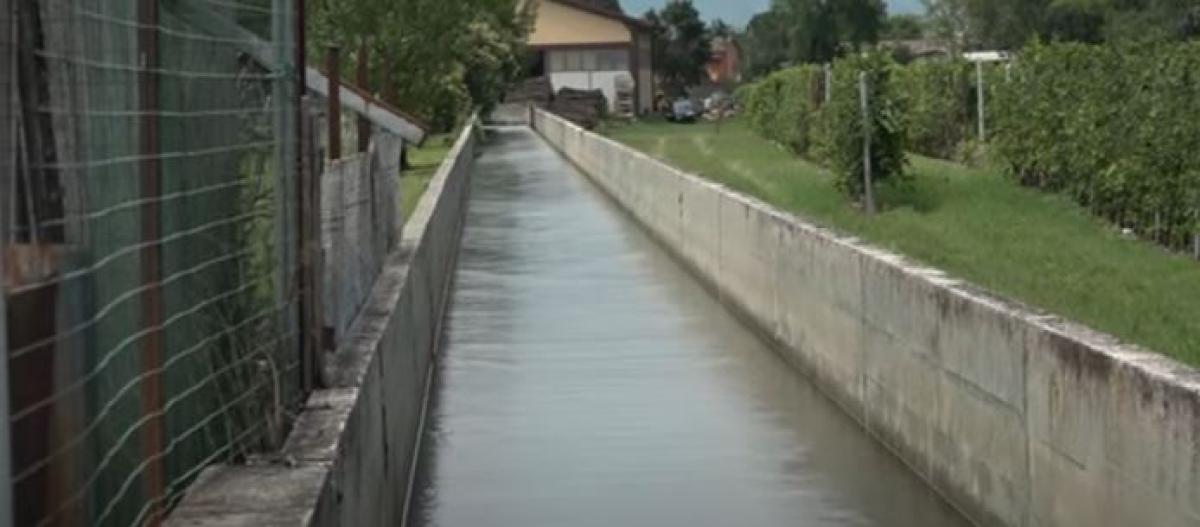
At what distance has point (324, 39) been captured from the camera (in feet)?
122

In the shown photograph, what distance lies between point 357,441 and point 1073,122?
15.1m

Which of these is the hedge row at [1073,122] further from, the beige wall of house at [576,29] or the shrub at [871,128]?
the beige wall of house at [576,29]

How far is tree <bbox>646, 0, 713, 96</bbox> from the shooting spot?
136m

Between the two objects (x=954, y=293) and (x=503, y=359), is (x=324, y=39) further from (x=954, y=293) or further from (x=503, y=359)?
(x=954, y=293)

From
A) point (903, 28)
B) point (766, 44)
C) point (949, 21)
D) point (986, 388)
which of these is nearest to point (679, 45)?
point (903, 28)

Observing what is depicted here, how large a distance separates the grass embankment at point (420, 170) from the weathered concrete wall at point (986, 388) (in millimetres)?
7641

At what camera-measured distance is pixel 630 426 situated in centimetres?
1317

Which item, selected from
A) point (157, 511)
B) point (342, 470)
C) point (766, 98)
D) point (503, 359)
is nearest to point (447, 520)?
point (342, 470)

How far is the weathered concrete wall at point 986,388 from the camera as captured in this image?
7.30 m

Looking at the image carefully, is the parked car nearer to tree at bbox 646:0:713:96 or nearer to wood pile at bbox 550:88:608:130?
wood pile at bbox 550:88:608:130

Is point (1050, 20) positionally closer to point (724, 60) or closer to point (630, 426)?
point (630, 426)

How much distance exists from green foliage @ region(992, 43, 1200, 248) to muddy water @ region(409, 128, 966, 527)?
156 inches

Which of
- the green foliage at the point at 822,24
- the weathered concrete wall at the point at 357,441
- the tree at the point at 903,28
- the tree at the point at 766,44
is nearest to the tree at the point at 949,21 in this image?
the green foliage at the point at 822,24

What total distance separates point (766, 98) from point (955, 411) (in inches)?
1668
